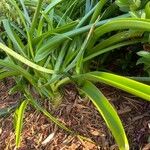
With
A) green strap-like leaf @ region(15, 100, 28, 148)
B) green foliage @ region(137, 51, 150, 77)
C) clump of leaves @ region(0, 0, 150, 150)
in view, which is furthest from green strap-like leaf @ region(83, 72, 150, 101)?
green strap-like leaf @ region(15, 100, 28, 148)

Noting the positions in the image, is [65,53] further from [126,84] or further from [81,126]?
[126,84]

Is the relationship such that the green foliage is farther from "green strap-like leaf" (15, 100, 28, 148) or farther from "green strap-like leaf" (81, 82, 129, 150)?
"green strap-like leaf" (15, 100, 28, 148)

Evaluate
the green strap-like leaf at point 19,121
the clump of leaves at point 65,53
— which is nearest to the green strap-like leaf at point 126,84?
the clump of leaves at point 65,53

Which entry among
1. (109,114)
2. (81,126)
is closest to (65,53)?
(81,126)

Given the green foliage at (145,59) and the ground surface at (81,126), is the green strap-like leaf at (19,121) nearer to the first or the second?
the ground surface at (81,126)

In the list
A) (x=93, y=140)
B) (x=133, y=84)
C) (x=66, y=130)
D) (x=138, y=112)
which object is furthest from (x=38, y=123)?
(x=133, y=84)
